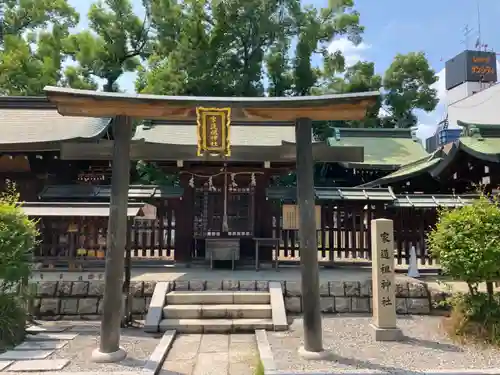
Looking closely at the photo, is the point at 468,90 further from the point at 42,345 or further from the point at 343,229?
the point at 42,345

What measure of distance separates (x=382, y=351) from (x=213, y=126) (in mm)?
4486

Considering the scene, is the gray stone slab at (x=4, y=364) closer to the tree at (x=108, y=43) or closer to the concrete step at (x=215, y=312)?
the concrete step at (x=215, y=312)

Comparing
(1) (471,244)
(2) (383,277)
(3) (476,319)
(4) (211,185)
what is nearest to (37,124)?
(4) (211,185)

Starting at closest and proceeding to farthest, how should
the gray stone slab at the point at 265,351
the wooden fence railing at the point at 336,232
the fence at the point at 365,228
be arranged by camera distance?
the gray stone slab at the point at 265,351 → the wooden fence railing at the point at 336,232 → the fence at the point at 365,228

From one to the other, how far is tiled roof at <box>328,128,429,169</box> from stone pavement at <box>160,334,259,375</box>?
13.1m

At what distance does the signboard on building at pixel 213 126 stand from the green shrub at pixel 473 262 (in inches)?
177

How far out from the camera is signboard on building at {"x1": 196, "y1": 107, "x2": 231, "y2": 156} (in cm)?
648

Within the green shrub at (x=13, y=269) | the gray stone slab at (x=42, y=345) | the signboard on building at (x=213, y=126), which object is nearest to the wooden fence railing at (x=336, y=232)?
the green shrub at (x=13, y=269)

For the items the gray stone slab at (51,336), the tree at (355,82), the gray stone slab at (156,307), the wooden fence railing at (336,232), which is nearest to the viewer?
the gray stone slab at (51,336)

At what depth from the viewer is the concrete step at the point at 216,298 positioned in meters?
8.73

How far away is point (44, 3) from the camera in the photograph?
29.1 m

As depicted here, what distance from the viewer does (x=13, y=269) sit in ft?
22.4

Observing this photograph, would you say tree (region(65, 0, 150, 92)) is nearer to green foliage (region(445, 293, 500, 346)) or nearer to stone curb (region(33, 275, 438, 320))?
stone curb (region(33, 275, 438, 320))

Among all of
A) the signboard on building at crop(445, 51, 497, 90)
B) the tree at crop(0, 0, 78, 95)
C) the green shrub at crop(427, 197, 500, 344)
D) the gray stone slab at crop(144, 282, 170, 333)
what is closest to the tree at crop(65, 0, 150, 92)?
the tree at crop(0, 0, 78, 95)
